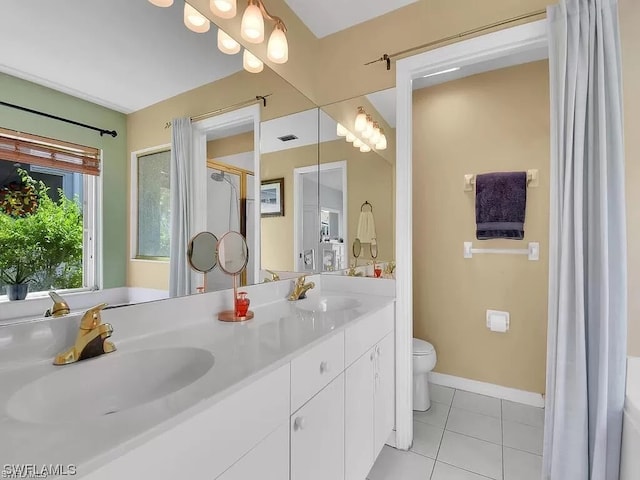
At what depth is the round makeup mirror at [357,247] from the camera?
2.14 metres

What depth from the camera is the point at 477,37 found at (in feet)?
5.21

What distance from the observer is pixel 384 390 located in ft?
5.25

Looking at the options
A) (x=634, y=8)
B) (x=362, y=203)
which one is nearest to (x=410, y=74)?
Result: (x=362, y=203)

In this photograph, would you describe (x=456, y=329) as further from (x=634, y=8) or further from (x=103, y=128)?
(x=103, y=128)

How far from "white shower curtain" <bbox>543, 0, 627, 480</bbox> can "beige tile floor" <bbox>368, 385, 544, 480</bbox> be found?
0.28m

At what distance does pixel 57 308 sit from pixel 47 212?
10.9 inches

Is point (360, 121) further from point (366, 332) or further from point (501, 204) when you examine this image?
point (366, 332)

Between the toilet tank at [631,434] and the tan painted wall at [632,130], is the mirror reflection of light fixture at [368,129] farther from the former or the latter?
the toilet tank at [631,434]

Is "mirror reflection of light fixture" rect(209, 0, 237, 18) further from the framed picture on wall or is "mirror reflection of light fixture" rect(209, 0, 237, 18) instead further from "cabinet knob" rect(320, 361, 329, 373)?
"cabinet knob" rect(320, 361, 329, 373)

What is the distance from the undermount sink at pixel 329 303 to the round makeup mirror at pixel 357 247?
0.44m

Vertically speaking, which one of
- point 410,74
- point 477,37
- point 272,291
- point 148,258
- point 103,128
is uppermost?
point 477,37

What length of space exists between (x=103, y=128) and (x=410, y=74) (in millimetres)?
1599

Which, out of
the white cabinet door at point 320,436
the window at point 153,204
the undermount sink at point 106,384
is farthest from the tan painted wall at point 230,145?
the white cabinet door at point 320,436

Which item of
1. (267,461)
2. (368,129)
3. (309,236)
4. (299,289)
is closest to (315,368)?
(267,461)
